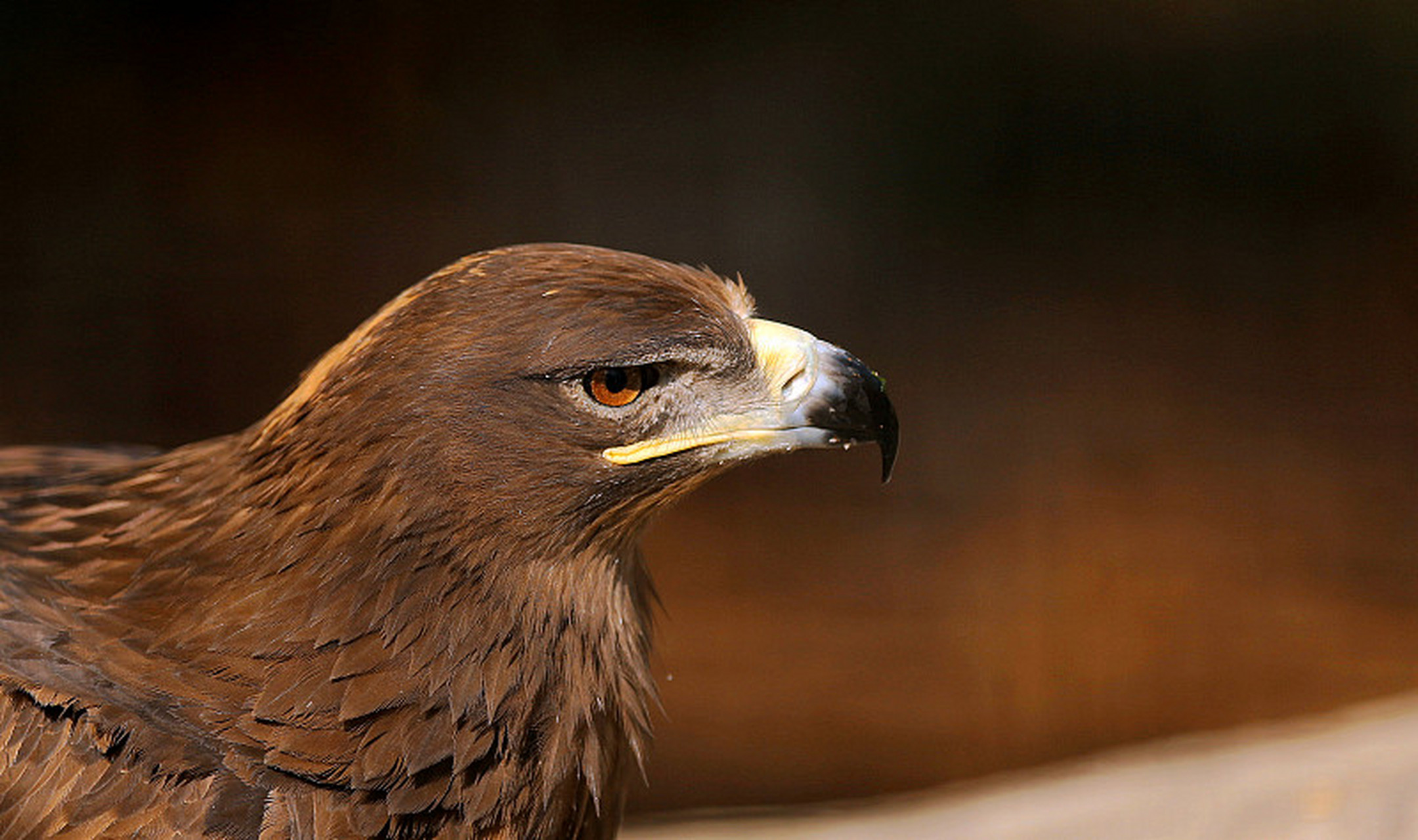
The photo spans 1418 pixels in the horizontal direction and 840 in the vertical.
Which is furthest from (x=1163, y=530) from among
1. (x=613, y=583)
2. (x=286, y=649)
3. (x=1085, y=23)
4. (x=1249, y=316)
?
(x=286, y=649)

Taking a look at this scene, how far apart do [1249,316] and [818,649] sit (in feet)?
7.65

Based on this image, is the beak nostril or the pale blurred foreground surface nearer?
the beak nostril

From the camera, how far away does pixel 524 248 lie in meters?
2.38

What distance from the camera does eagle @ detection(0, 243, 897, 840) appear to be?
7.29 feet

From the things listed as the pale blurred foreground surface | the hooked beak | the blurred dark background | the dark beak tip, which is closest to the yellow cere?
the hooked beak

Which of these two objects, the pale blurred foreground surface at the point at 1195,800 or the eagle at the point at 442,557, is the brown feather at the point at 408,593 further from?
the pale blurred foreground surface at the point at 1195,800

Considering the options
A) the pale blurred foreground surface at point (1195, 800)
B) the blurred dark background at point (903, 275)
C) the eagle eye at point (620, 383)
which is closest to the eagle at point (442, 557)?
the eagle eye at point (620, 383)

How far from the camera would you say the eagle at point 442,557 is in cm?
222

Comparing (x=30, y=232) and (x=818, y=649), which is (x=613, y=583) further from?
(x=30, y=232)

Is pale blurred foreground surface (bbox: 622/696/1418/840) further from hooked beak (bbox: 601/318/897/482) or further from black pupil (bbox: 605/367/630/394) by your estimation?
black pupil (bbox: 605/367/630/394)

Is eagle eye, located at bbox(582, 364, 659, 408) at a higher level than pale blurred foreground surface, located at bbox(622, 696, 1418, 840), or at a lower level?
higher

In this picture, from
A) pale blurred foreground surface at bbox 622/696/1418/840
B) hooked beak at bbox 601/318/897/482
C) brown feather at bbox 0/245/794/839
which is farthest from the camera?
pale blurred foreground surface at bbox 622/696/1418/840

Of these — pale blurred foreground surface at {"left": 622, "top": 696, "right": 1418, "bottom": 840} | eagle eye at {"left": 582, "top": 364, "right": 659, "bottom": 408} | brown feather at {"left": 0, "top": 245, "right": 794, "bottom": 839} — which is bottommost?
pale blurred foreground surface at {"left": 622, "top": 696, "right": 1418, "bottom": 840}

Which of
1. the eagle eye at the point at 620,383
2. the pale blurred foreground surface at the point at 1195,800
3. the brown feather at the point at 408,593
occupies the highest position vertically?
the eagle eye at the point at 620,383
